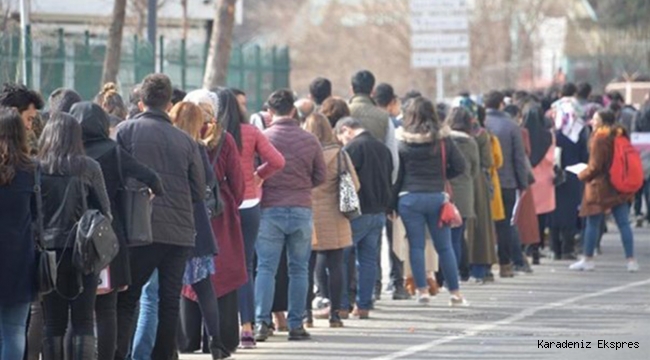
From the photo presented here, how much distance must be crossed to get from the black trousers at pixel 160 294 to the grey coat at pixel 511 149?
809 cm

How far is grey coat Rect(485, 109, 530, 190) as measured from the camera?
18.8 metres

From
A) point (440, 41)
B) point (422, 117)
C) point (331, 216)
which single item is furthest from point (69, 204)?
point (440, 41)

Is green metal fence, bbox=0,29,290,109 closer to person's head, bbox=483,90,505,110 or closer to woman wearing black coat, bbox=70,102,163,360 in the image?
person's head, bbox=483,90,505,110

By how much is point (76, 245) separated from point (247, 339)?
11.1ft

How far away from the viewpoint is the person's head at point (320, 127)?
14.0 meters

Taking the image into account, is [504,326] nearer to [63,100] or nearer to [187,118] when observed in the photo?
[187,118]

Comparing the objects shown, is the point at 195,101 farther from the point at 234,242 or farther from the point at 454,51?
the point at 454,51

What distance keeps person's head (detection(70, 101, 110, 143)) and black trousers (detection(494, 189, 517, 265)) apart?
8924 millimetres

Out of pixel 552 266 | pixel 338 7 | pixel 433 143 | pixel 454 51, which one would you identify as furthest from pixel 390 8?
pixel 433 143

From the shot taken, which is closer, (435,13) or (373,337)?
(373,337)

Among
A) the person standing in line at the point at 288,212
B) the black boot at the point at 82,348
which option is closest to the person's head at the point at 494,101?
the person standing in line at the point at 288,212

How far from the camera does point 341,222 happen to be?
14.3 meters

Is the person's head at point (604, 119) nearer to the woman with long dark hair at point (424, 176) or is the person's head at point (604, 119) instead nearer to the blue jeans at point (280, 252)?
the woman with long dark hair at point (424, 176)

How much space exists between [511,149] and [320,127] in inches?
205
